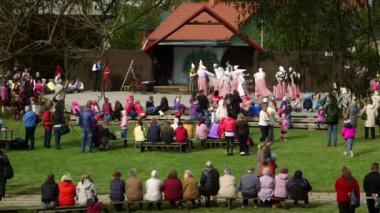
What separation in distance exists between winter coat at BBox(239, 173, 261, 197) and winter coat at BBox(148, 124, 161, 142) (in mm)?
8090

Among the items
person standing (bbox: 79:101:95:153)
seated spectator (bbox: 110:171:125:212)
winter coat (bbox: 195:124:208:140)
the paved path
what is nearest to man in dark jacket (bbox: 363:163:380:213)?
the paved path

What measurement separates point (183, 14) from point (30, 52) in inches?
1560

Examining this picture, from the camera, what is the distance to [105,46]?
16.1 m

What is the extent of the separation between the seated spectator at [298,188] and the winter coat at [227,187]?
4.81 ft

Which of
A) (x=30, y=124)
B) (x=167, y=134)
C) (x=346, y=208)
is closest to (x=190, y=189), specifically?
(x=346, y=208)

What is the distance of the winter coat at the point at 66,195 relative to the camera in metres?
21.7

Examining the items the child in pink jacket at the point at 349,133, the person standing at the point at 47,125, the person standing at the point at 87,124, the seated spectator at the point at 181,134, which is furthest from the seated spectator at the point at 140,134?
the child in pink jacket at the point at 349,133

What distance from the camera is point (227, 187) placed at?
2283 cm

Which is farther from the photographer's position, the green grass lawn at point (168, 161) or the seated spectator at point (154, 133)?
the seated spectator at point (154, 133)

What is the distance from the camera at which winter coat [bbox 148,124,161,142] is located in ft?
99.5

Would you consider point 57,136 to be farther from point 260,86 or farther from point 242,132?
point 260,86

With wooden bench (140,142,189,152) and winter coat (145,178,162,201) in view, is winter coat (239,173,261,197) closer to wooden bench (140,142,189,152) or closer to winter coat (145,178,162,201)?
winter coat (145,178,162,201)

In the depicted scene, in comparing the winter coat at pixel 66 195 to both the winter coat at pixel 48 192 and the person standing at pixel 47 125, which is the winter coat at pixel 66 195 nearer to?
the winter coat at pixel 48 192

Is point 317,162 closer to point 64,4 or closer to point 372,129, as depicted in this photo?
point 372,129
